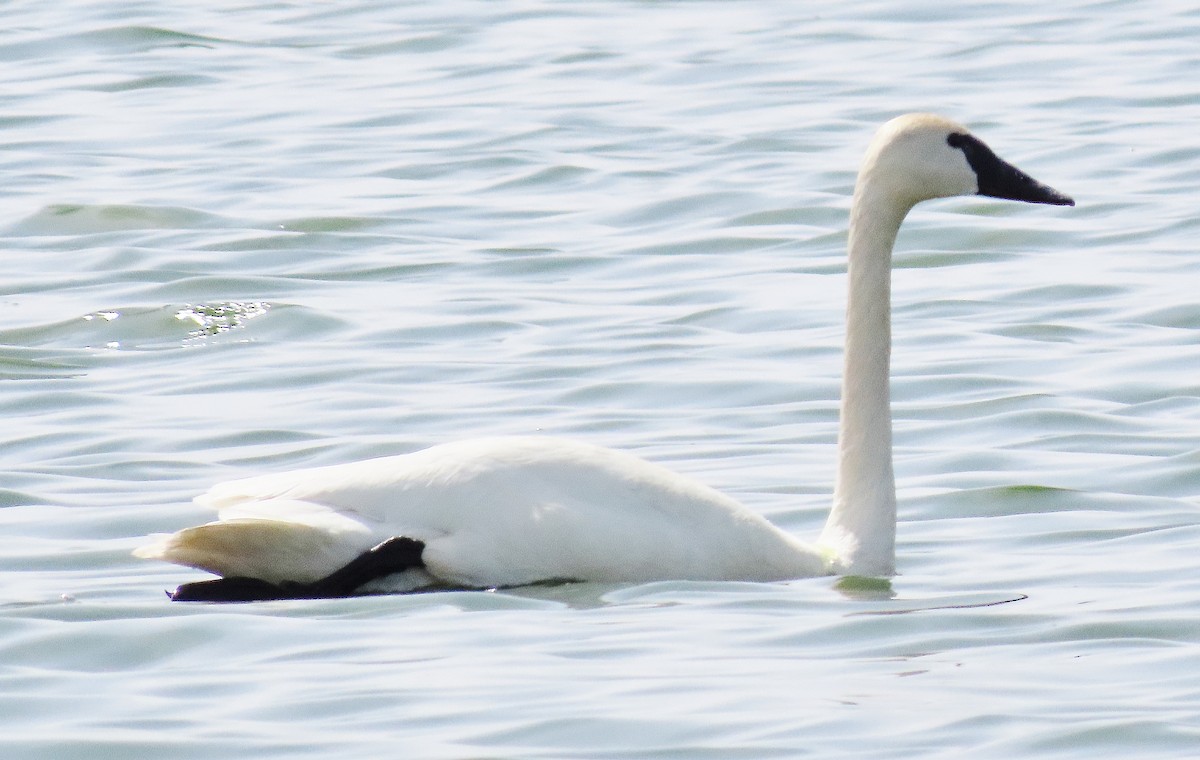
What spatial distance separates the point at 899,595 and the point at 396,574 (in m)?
1.23

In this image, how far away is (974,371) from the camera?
9.53m

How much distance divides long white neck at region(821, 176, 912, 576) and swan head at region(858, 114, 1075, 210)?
4 cm

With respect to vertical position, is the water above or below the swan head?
below

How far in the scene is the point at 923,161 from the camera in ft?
23.3

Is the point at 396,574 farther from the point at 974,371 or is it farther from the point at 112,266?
the point at 112,266

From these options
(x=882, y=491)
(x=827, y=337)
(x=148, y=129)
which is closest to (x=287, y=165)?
(x=148, y=129)

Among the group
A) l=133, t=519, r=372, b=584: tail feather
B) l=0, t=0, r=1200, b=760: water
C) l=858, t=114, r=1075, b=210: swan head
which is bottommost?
l=0, t=0, r=1200, b=760: water

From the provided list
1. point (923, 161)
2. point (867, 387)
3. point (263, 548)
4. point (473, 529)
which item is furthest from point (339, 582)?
point (923, 161)

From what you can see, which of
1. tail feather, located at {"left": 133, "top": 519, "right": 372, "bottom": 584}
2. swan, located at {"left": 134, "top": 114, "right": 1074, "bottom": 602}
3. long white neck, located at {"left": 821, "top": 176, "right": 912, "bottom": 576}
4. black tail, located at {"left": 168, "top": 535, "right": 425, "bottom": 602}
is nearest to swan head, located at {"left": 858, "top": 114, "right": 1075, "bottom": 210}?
long white neck, located at {"left": 821, "top": 176, "right": 912, "bottom": 576}

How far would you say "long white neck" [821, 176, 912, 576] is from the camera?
6895mm

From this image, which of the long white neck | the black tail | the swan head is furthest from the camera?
the swan head

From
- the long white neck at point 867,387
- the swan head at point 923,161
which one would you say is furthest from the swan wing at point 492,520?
the swan head at point 923,161

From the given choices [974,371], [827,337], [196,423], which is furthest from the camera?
[827,337]

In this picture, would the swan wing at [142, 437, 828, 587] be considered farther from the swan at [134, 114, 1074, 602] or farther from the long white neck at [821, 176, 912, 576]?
the long white neck at [821, 176, 912, 576]
